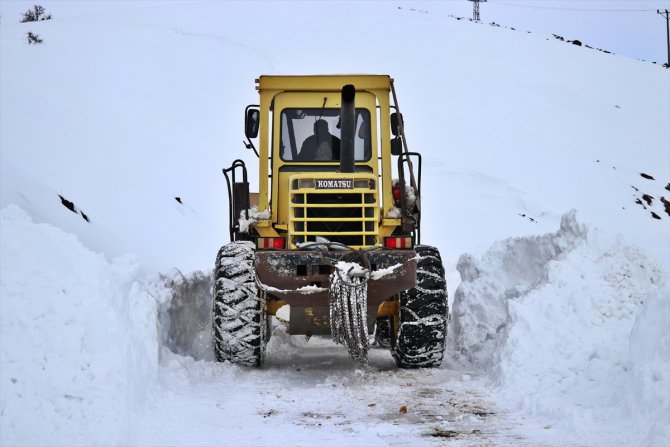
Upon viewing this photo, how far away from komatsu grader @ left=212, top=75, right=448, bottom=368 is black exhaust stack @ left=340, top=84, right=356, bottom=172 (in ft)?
0.03

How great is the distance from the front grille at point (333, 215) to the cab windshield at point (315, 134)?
2.56 ft

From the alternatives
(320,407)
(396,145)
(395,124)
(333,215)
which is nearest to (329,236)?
(333,215)

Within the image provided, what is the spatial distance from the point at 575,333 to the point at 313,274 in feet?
8.13

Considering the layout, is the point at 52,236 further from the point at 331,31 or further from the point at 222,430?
the point at 331,31

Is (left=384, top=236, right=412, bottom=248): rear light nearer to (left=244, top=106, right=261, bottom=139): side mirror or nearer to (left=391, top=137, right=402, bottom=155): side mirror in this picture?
(left=391, top=137, right=402, bottom=155): side mirror

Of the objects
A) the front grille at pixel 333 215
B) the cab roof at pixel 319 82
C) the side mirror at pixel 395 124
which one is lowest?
the front grille at pixel 333 215

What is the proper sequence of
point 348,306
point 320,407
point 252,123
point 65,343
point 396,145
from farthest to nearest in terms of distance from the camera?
point 252,123 → point 396,145 → point 348,306 → point 320,407 → point 65,343

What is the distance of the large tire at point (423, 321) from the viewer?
9156mm

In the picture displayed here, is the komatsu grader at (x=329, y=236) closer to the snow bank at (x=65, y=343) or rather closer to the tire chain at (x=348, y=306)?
the tire chain at (x=348, y=306)

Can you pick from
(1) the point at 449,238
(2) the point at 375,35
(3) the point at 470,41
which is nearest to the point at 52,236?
(1) the point at 449,238

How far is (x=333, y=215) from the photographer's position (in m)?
8.92

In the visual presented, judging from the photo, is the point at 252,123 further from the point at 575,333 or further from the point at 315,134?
the point at 575,333

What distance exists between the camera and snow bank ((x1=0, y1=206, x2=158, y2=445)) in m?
5.75

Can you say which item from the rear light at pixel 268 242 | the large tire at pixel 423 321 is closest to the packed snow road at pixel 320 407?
the large tire at pixel 423 321
